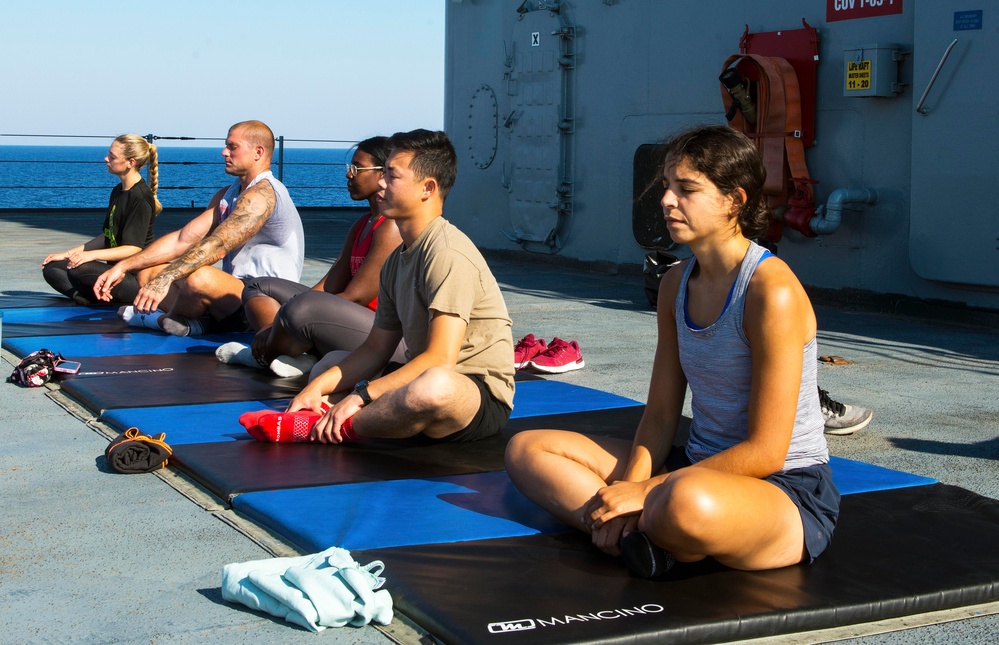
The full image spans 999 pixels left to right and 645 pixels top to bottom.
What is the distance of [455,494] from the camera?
3480 millimetres

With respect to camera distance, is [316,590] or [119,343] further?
[119,343]

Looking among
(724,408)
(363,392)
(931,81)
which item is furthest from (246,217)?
(931,81)

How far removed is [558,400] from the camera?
4934 mm

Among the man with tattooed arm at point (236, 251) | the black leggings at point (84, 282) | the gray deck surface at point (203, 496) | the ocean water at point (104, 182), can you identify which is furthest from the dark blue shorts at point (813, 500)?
the ocean water at point (104, 182)

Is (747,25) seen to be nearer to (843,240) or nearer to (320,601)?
(843,240)

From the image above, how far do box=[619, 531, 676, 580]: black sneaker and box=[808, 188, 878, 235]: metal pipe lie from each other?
19.1 ft

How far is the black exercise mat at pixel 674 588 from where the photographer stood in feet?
7.99

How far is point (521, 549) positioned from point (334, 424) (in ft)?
4.02

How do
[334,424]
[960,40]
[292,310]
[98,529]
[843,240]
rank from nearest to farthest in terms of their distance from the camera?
1. [98,529]
2. [334,424]
3. [292,310]
4. [960,40]
5. [843,240]

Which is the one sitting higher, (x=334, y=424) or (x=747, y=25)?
(x=747, y=25)

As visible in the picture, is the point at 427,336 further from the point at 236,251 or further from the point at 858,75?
the point at 858,75

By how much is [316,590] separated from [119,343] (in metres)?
4.21

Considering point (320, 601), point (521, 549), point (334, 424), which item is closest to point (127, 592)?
point (320, 601)

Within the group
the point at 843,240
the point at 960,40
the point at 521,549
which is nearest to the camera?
the point at 521,549
